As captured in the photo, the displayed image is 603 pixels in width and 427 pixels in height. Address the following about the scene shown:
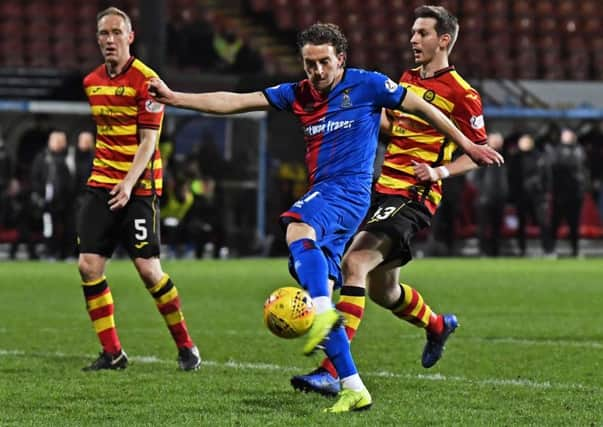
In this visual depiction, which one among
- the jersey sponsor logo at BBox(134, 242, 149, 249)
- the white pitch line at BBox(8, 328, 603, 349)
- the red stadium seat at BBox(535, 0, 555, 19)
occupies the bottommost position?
the white pitch line at BBox(8, 328, 603, 349)

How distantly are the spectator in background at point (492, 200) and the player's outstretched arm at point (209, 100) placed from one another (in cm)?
1680

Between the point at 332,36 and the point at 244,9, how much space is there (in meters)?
23.6

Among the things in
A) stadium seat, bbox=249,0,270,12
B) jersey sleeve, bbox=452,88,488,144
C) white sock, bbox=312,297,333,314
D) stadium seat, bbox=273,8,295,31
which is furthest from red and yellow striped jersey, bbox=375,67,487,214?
stadium seat, bbox=249,0,270,12

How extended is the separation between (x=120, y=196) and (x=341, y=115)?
5.70 feet

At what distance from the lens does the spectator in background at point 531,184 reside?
2406cm

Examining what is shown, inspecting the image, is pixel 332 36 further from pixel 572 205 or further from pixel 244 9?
pixel 244 9

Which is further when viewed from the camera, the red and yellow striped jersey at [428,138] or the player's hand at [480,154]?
the red and yellow striped jersey at [428,138]

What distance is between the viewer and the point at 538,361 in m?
8.94

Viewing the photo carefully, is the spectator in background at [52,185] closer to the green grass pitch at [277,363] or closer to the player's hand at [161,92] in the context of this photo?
the green grass pitch at [277,363]

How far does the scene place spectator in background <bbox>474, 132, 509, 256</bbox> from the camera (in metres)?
24.0

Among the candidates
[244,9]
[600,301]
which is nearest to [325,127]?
[600,301]

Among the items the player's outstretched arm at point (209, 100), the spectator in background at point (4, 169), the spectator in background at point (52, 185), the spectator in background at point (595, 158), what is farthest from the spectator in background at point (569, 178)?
the player's outstretched arm at point (209, 100)

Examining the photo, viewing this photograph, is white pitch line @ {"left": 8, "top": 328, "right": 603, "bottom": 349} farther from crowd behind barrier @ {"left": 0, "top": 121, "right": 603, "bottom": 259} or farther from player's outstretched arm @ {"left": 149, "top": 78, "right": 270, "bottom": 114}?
crowd behind barrier @ {"left": 0, "top": 121, "right": 603, "bottom": 259}

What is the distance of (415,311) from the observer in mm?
8328
